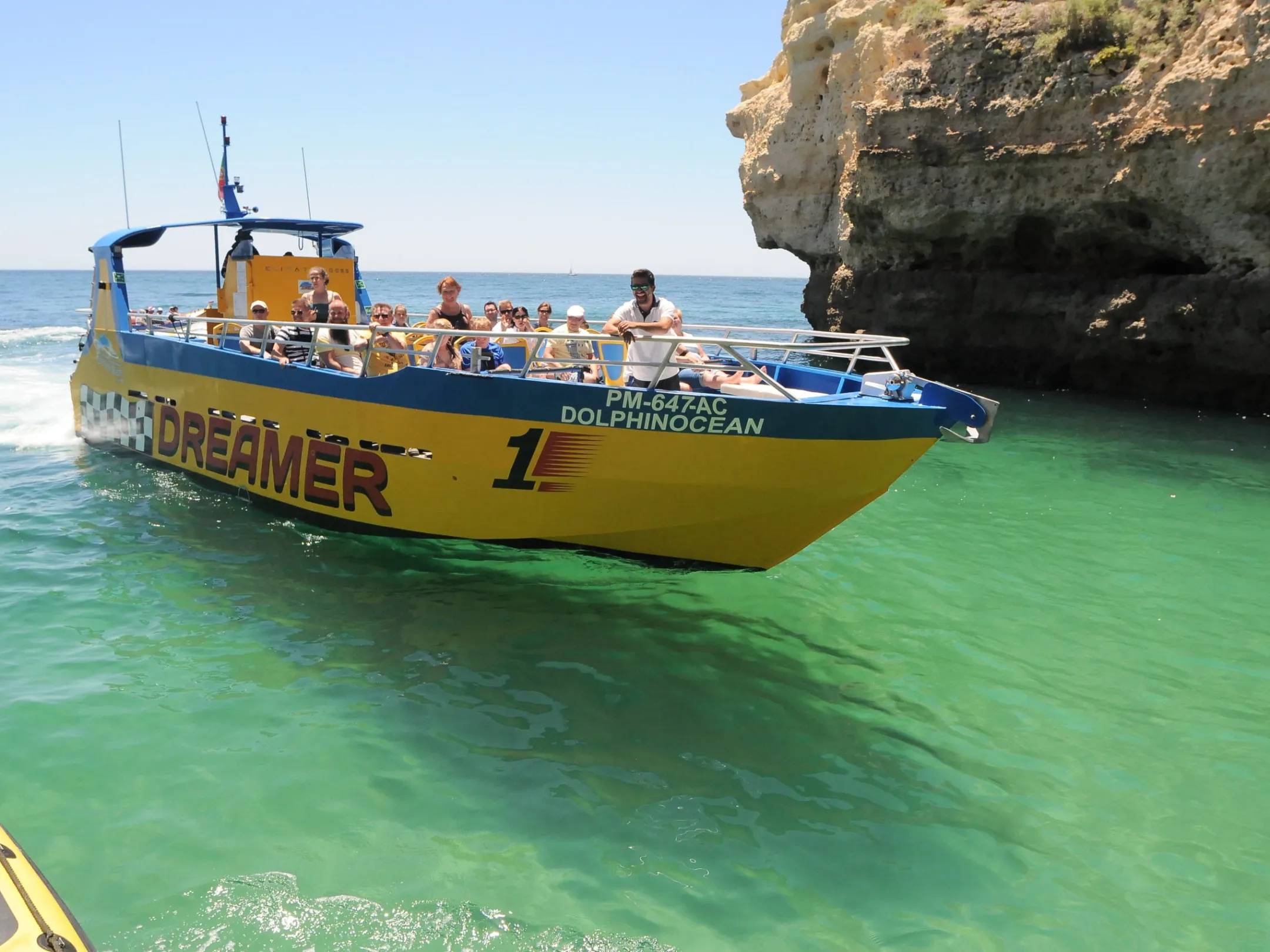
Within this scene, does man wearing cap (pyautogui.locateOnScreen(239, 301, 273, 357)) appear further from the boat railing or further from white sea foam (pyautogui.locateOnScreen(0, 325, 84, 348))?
white sea foam (pyautogui.locateOnScreen(0, 325, 84, 348))

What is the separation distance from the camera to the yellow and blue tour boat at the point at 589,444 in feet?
23.0

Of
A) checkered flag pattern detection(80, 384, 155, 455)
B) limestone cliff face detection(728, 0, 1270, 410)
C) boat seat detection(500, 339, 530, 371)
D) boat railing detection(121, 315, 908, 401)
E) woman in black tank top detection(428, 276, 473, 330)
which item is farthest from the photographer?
limestone cliff face detection(728, 0, 1270, 410)

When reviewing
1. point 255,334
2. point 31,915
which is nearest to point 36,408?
point 255,334

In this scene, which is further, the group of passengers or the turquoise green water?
the group of passengers

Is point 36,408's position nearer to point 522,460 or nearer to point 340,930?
point 522,460

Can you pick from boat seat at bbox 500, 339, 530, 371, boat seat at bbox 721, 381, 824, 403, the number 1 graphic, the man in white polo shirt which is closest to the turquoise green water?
the number 1 graphic

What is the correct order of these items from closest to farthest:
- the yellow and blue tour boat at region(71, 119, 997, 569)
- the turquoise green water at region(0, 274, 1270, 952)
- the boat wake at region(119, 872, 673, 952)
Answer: the boat wake at region(119, 872, 673, 952)
the turquoise green water at region(0, 274, 1270, 952)
the yellow and blue tour boat at region(71, 119, 997, 569)

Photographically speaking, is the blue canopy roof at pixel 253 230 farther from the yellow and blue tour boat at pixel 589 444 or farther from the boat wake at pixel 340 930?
the boat wake at pixel 340 930

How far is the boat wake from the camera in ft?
14.0

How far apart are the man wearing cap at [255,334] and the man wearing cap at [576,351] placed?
2.88 meters

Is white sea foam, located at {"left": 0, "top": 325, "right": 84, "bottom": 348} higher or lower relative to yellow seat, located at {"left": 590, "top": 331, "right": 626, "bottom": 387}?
lower

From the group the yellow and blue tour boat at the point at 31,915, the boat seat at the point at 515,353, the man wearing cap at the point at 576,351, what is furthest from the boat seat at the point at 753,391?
the yellow and blue tour boat at the point at 31,915

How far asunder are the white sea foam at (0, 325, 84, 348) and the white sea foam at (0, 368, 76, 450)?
9.95 m

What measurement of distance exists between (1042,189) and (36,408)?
19.8 metres
